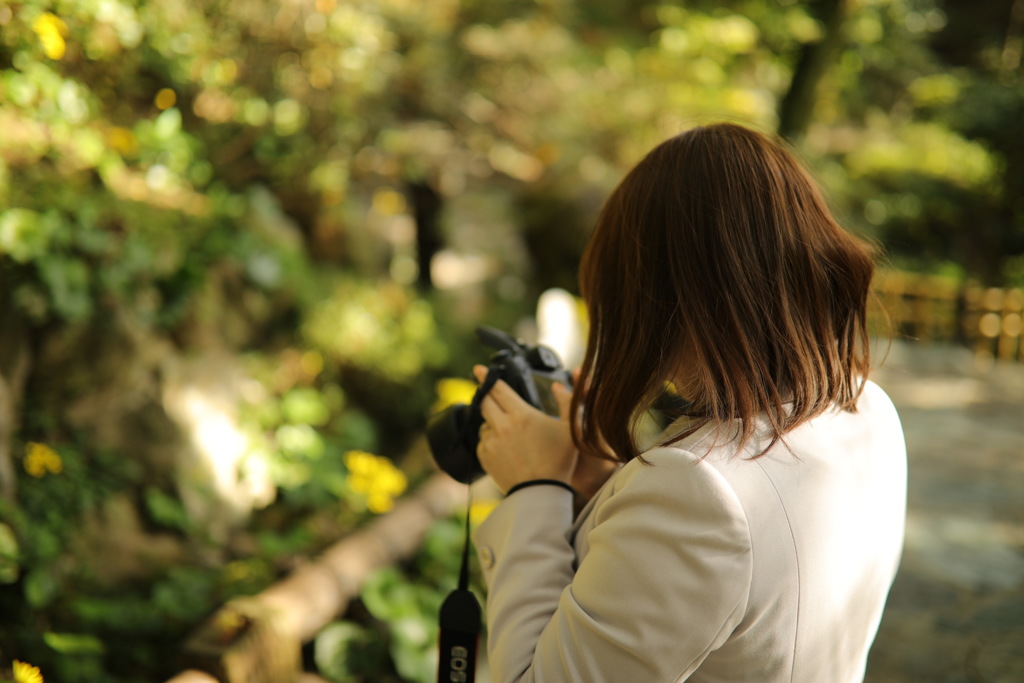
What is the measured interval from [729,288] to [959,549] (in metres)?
2.83

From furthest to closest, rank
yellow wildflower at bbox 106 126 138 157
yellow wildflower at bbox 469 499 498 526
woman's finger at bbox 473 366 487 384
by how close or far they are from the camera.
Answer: yellow wildflower at bbox 106 126 138 157
yellow wildflower at bbox 469 499 498 526
woman's finger at bbox 473 366 487 384

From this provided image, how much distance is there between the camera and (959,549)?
3.11 meters

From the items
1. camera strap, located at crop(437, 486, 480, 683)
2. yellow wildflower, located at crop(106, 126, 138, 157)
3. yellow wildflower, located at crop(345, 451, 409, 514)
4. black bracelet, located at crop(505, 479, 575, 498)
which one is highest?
black bracelet, located at crop(505, 479, 575, 498)

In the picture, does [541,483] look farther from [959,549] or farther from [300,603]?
[959,549]

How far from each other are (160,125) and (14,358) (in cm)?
127

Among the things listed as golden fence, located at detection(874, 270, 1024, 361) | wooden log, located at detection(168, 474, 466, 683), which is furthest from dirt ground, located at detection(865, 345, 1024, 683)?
golden fence, located at detection(874, 270, 1024, 361)

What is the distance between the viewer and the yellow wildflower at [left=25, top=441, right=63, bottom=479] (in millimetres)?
2793

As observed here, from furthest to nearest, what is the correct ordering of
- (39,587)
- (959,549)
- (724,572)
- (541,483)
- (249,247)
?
1. (249,247)
2. (959,549)
3. (39,587)
4. (541,483)
5. (724,572)

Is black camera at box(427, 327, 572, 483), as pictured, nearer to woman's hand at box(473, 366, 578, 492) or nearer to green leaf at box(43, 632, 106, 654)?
woman's hand at box(473, 366, 578, 492)

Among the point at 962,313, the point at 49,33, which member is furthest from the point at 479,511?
the point at 962,313

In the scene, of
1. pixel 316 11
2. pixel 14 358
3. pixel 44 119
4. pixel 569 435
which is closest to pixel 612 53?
pixel 316 11

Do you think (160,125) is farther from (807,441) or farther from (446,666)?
(807,441)

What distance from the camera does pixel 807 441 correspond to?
3.23 feet

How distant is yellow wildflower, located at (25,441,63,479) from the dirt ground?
9.51 ft
